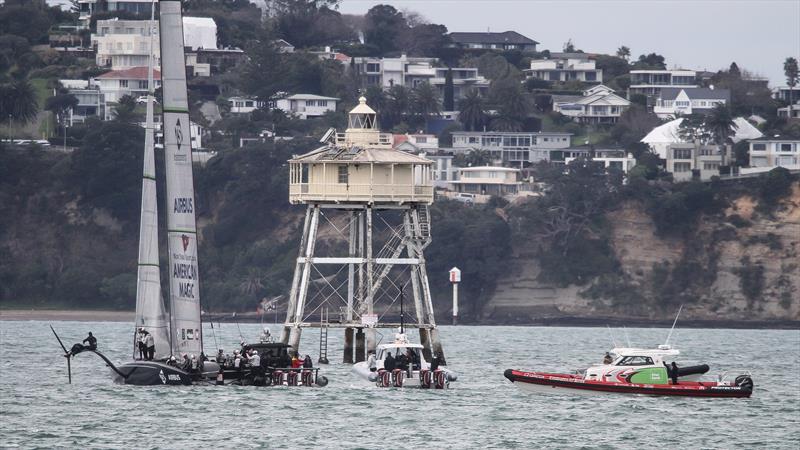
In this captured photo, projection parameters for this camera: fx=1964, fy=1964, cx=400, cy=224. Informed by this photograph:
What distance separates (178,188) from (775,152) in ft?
435

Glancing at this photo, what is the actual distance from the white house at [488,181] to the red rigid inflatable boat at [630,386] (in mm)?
124624

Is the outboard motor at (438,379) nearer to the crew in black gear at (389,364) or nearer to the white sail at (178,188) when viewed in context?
the crew in black gear at (389,364)

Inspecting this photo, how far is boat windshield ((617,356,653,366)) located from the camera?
216ft

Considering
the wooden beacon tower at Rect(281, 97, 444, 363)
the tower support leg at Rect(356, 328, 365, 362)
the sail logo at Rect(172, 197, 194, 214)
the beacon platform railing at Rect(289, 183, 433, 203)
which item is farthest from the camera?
the tower support leg at Rect(356, 328, 365, 362)

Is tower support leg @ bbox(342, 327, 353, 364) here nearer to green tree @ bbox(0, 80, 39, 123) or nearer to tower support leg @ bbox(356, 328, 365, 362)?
tower support leg @ bbox(356, 328, 365, 362)

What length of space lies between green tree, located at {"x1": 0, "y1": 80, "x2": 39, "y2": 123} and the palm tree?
218 feet

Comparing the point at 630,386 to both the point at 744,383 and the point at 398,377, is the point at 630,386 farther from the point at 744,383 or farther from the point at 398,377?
the point at 398,377

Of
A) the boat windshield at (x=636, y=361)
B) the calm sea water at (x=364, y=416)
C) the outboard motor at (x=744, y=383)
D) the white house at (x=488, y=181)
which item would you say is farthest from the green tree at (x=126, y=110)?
the outboard motor at (x=744, y=383)

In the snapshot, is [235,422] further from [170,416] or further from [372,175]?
[372,175]

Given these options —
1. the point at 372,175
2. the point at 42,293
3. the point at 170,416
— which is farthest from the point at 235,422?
the point at 42,293

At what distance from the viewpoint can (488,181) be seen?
193 meters

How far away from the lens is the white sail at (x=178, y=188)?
64938 millimetres

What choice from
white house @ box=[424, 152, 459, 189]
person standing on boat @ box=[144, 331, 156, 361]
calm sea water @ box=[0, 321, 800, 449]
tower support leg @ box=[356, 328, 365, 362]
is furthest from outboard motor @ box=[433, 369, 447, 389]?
white house @ box=[424, 152, 459, 189]

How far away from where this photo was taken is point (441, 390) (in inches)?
2657
